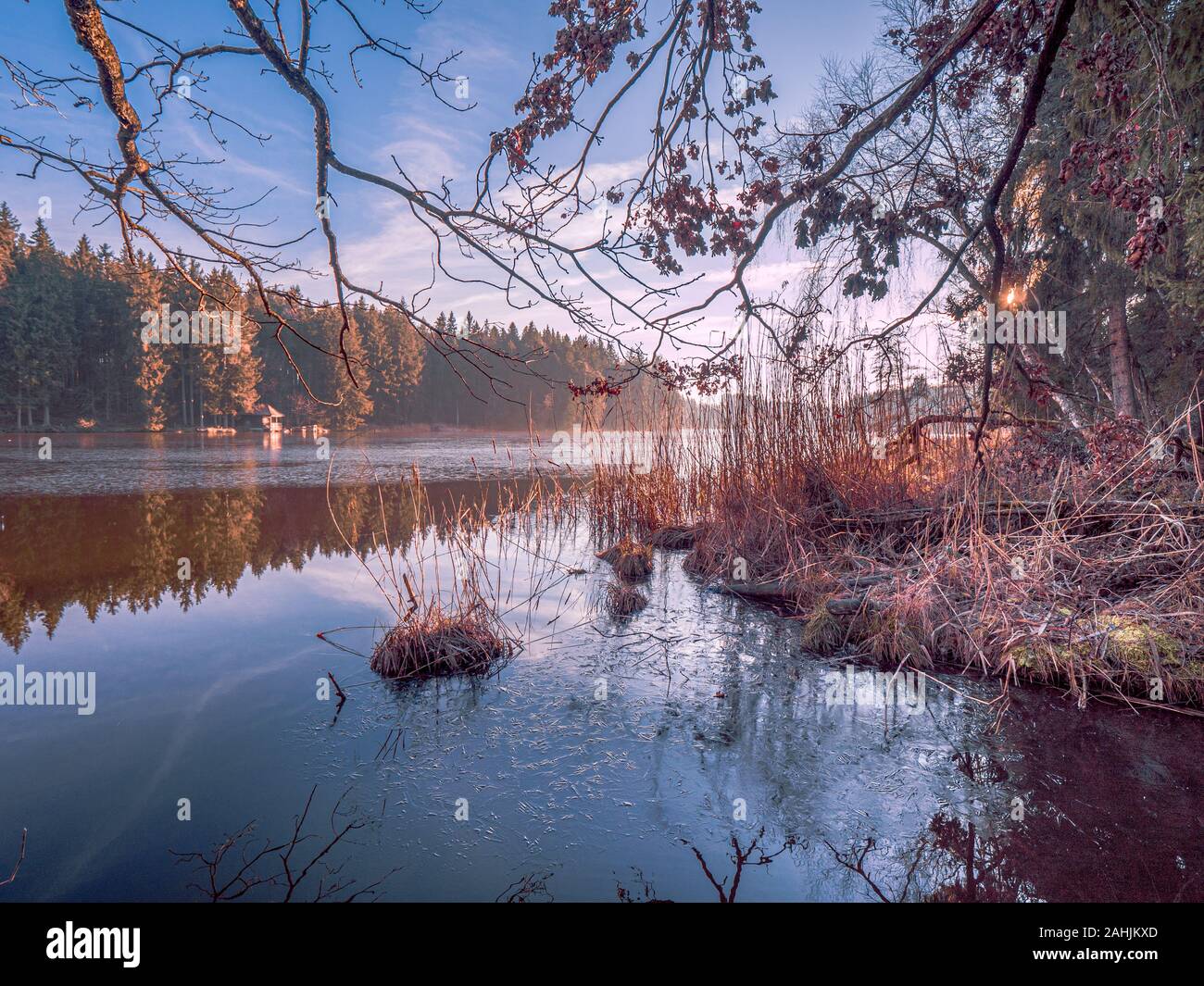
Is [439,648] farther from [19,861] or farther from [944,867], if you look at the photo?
[944,867]

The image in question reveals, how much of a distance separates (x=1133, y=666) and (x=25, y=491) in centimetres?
1459

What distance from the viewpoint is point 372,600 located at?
196 inches

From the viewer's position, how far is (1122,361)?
8297mm

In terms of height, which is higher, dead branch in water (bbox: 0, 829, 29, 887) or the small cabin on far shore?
the small cabin on far shore

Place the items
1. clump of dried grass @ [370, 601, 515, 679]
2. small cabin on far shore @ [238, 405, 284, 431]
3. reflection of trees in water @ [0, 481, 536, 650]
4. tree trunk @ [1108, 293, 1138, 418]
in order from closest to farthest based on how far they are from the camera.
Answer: clump of dried grass @ [370, 601, 515, 679]
reflection of trees in water @ [0, 481, 536, 650]
tree trunk @ [1108, 293, 1138, 418]
small cabin on far shore @ [238, 405, 284, 431]

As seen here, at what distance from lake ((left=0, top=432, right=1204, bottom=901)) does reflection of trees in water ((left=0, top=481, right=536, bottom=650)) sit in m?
0.33

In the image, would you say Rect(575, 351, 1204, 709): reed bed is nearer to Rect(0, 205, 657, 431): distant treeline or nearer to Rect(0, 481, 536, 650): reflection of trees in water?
Rect(0, 481, 536, 650): reflection of trees in water

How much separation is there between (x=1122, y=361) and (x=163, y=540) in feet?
40.1

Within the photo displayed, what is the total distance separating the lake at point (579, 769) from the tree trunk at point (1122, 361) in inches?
280

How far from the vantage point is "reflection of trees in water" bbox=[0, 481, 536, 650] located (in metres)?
4.95

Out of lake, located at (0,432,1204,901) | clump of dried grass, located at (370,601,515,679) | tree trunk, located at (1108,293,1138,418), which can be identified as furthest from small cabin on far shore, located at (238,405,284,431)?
tree trunk, located at (1108,293,1138,418)

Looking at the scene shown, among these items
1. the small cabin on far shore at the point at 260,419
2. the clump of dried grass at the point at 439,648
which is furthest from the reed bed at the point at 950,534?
the small cabin on far shore at the point at 260,419

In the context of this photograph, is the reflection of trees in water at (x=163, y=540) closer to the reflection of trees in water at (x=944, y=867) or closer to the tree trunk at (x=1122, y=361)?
the reflection of trees in water at (x=944, y=867)
